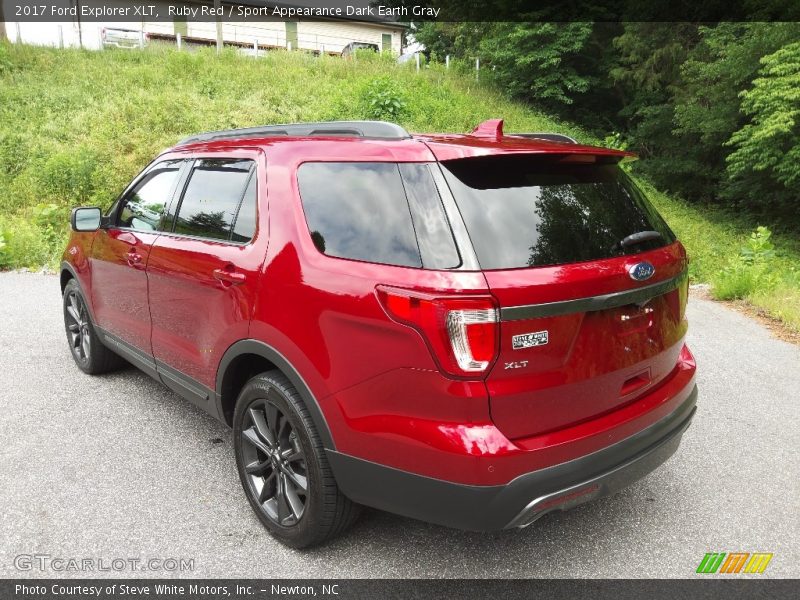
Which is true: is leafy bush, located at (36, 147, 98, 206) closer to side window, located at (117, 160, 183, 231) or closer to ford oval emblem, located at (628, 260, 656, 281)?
side window, located at (117, 160, 183, 231)

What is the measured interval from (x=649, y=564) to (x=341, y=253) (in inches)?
73.5

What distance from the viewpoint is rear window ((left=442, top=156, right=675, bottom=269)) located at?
2104 millimetres

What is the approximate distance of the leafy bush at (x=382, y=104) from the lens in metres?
17.0

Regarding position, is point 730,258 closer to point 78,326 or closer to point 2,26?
point 78,326

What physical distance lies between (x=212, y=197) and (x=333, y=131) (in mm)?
827

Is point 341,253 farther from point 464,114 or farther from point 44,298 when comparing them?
point 464,114

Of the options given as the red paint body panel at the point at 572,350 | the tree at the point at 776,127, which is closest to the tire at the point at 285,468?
the red paint body panel at the point at 572,350

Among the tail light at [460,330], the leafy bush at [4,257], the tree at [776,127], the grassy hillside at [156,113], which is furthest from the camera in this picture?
the tree at [776,127]

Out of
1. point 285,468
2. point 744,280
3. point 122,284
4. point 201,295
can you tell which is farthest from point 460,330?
point 744,280

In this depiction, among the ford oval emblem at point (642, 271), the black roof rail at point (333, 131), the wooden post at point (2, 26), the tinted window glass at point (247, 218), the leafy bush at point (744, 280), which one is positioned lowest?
the leafy bush at point (744, 280)

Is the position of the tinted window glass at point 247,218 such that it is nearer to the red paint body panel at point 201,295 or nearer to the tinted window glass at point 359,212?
the red paint body panel at point 201,295

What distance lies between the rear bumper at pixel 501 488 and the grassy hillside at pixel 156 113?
609 cm

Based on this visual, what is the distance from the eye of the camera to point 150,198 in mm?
3785

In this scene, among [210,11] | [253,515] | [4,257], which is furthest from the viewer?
[210,11]
